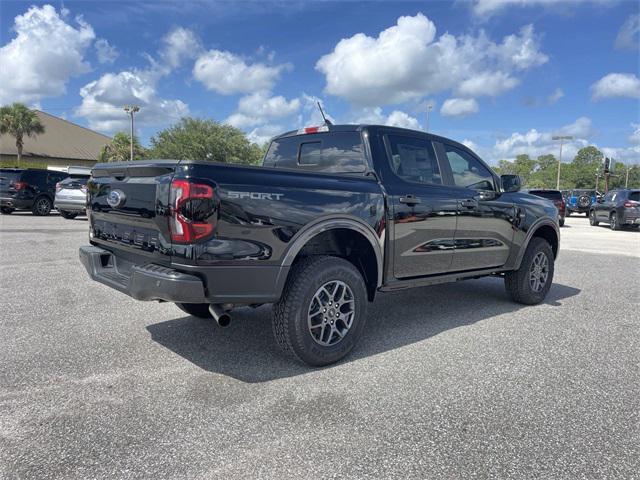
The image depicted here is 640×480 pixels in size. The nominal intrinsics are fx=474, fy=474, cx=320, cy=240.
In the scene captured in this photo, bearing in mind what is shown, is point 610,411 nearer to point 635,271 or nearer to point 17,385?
point 17,385

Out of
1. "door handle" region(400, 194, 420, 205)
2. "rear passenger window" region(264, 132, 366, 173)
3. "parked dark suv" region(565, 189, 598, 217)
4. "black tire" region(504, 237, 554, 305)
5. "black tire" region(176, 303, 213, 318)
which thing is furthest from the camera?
"parked dark suv" region(565, 189, 598, 217)

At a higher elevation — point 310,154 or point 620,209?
point 310,154

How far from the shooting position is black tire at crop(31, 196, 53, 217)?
1672cm

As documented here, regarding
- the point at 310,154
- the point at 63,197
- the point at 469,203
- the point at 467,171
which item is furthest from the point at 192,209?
the point at 63,197

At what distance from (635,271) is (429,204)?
6082 millimetres

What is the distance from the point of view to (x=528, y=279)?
5551mm

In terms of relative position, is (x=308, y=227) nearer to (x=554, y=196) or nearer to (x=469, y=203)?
(x=469, y=203)

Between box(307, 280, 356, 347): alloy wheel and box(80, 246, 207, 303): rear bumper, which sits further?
box(307, 280, 356, 347): alloy wheel

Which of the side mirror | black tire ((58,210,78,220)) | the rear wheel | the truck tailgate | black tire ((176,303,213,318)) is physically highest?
the side mirror

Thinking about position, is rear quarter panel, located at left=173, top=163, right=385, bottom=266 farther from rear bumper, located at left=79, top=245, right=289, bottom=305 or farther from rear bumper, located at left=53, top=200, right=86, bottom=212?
rear bumper, located at left=53, top=200, right=86, bottom=212

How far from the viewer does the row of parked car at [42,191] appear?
1511 centimetres

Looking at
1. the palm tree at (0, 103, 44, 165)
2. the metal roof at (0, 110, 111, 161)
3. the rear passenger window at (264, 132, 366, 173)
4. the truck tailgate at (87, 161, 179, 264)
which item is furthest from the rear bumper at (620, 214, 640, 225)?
the metal roof at (0, 110, 111, 161)

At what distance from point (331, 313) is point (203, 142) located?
44461mm

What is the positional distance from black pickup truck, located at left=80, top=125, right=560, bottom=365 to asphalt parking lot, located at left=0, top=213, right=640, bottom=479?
46cm
